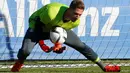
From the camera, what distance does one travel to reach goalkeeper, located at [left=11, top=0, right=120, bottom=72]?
6.99m

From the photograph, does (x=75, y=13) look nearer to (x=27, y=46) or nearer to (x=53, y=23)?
(x=53, y=23)

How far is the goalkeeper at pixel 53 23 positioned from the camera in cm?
699

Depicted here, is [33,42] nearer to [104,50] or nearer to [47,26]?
[47,26]

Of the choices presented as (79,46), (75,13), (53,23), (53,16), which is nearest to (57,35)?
(53,23)

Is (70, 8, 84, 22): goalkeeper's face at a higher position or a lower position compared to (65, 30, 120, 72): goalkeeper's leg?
higher

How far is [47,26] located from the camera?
727 centimetres

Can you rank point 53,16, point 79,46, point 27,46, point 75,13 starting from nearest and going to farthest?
1. point 75,13
2. point 53,16
3. point 27,46
4. point 79,46

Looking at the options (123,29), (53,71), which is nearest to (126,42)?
(123,29)

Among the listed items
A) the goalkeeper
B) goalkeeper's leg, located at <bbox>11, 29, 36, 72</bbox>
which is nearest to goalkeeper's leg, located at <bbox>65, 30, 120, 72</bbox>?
the goalkeeper

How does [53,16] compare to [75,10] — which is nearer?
[75,10]

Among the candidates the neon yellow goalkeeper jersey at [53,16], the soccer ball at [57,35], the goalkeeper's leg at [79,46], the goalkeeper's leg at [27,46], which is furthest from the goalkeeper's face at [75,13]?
the goalkeeper's leg at [27,46]

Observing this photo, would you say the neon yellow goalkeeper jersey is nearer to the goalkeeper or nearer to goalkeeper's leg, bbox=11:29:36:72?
the goalkeeper

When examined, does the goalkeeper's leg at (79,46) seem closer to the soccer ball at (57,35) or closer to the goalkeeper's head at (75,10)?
the soccer ball at (57,35)

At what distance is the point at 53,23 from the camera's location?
7.12 metres
